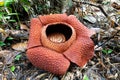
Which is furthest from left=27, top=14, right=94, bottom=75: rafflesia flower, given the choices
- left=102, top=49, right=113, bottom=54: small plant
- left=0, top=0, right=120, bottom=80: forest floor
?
left=102, top=49, right=113, bottom=54: small plant

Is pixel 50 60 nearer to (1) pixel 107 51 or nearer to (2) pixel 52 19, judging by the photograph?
(2) pixel 52 19

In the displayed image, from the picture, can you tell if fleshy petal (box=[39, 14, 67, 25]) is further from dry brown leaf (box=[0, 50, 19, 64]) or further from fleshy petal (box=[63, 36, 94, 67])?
dry brown leaf (box=[0, 50, 19, 64])

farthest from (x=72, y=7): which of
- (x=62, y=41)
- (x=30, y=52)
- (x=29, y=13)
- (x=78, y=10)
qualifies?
(x=30, y=52)

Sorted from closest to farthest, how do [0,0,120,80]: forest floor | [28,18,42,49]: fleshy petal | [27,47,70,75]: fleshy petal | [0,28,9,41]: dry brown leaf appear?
1. [27,47,70,75]: fleshy petal
2. [28,18,42,49]: fleshy petal
3. [0,0,120,80]: forest floor
4. [0,28,9,41]: dry brown leaf

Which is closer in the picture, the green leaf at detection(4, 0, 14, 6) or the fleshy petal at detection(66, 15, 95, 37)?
the fleshy petal at detection(66, 15, 95, 37)

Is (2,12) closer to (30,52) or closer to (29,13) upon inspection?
(29,13)

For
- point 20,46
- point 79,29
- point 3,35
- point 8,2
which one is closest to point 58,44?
point 79,29

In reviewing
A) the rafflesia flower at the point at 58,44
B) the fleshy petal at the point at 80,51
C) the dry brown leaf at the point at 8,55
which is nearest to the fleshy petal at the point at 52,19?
the rafflesia flower at the point at 58,44

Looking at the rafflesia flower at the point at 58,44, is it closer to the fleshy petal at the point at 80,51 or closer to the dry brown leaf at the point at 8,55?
the fleshy petal at the point at 80,51
